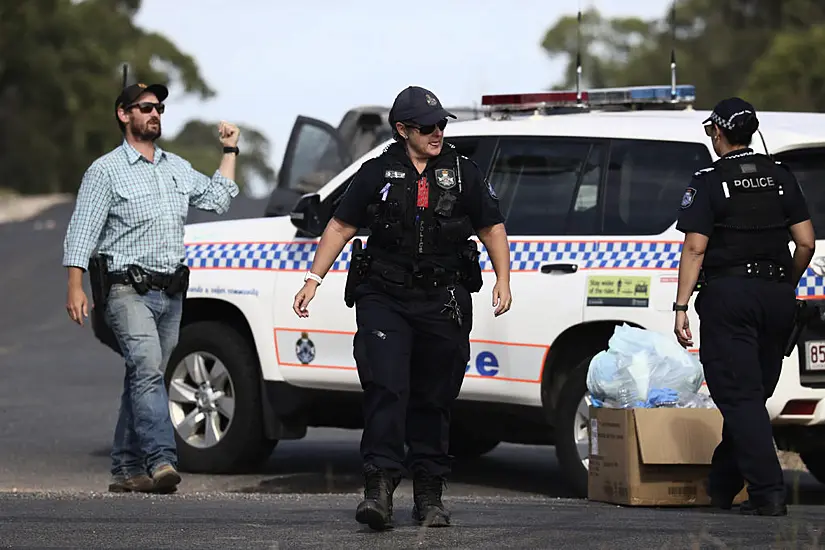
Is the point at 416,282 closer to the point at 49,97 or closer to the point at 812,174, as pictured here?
the point at 812,174

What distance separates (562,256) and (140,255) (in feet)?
6.80

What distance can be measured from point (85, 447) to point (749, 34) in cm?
6110

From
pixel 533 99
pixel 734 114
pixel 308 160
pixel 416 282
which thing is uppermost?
pixel 308 160

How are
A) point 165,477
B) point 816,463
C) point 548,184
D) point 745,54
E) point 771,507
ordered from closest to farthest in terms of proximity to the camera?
point 771,507
point 165,477
point 548,184
point 816,463
point 745,54

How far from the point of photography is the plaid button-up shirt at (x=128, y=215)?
340 inches

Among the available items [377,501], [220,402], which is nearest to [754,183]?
[377,501]

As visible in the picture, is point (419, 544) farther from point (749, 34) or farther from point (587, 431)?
point (749, 34)

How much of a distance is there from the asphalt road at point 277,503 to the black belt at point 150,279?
1.04 meters

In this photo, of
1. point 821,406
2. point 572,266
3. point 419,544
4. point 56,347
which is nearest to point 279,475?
point 572,266

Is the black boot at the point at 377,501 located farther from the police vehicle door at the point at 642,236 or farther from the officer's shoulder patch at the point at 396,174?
the police vehicle door at the point at 642,236

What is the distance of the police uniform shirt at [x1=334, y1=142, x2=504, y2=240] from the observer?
22.5 feet

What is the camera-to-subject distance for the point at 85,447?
11.6 meters

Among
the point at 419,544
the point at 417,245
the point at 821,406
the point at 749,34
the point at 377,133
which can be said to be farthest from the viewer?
the point at 749,34

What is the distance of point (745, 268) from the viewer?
757cm
